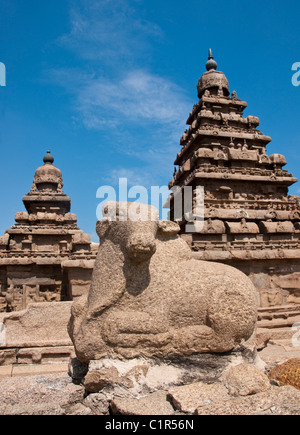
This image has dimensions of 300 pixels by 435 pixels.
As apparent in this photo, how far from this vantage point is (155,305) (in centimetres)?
372

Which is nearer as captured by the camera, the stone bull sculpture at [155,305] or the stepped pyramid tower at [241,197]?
the stone bull sculpture at [155,305]

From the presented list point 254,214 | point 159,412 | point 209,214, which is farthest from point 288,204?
point 159,412

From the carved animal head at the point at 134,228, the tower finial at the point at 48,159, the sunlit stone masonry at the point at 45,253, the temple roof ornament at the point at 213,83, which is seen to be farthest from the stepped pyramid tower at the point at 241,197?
the tower finial at the point at 48,159

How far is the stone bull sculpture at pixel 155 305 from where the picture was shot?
360 centimetres

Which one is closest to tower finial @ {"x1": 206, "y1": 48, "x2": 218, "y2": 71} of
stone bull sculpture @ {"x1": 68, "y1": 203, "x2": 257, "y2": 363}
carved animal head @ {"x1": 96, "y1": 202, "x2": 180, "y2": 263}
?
carved animal head @ {"x1": 96, "y1": 202, "x2": 180, "y2": 263}

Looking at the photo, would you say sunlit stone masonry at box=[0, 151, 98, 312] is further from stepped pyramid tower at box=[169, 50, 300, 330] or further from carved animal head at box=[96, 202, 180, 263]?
carved animal head at box=[96, 202, 180, 263]

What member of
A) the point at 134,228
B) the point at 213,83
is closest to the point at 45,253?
the point at 134,228

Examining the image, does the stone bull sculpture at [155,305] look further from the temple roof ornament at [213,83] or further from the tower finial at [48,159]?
the tower finial at [48,159]

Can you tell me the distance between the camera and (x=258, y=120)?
14680 mm

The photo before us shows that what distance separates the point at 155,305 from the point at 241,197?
10.0 metres

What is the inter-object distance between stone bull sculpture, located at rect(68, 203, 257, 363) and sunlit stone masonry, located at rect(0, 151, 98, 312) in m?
5.64

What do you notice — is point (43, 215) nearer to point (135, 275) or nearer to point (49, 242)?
point (49, 242)

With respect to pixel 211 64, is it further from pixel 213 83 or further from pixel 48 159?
pixel 48 159

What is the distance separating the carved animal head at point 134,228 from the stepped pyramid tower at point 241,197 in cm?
570
